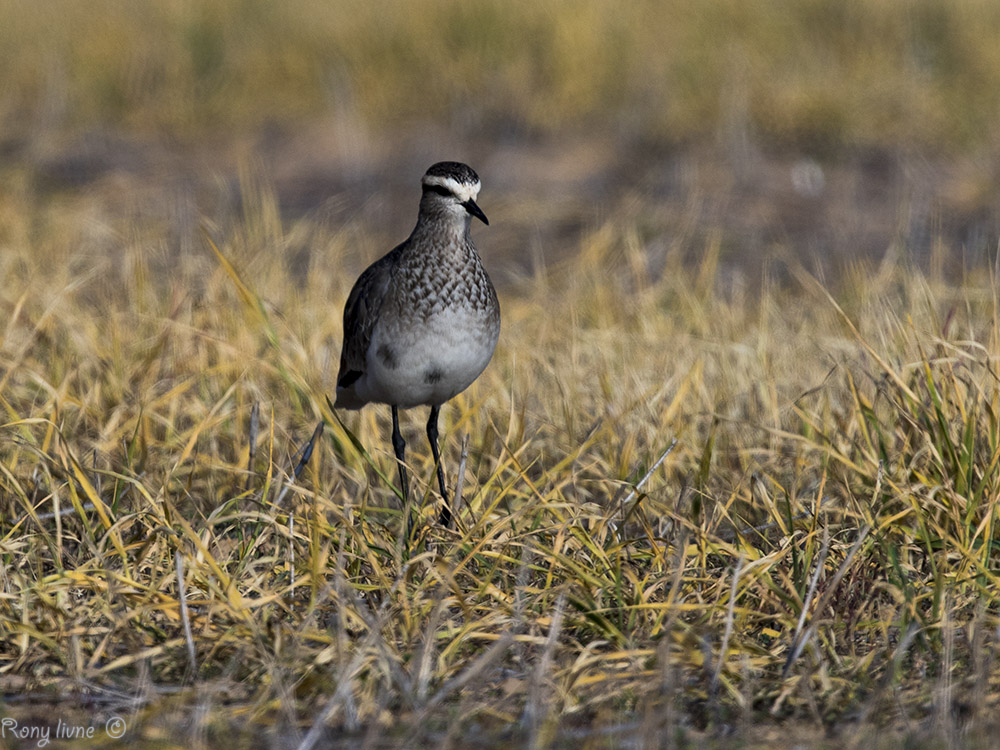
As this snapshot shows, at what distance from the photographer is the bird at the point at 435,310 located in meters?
4.35

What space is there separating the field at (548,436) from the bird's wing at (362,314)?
0.76 feet

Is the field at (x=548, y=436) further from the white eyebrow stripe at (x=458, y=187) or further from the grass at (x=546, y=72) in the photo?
the white eyebrow stripe at (x=458, y=187)

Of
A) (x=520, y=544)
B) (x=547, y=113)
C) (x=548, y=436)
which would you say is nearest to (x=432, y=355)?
(x=520, y=544)

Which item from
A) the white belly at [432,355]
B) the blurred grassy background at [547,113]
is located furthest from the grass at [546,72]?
the white belly at [432,355]

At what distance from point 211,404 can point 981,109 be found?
25.4 feet

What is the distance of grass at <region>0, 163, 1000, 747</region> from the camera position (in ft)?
11.1

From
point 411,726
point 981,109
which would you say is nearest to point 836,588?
point 411,726

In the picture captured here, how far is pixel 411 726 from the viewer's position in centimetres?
321

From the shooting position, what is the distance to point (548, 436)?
5.39 m

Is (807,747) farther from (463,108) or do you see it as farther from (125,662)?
(463,108)

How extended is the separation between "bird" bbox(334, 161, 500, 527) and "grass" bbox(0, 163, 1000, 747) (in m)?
0.28

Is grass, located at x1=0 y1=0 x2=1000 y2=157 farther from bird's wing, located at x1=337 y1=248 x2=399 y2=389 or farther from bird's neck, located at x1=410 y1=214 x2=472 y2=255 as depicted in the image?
bird's neck, located at x1=410 y1=214 x2=472 y2=255

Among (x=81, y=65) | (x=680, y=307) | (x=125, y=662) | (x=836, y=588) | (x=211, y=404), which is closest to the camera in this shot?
(x=125, y=662)

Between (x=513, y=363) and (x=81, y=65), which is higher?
(x=81, y=65)
